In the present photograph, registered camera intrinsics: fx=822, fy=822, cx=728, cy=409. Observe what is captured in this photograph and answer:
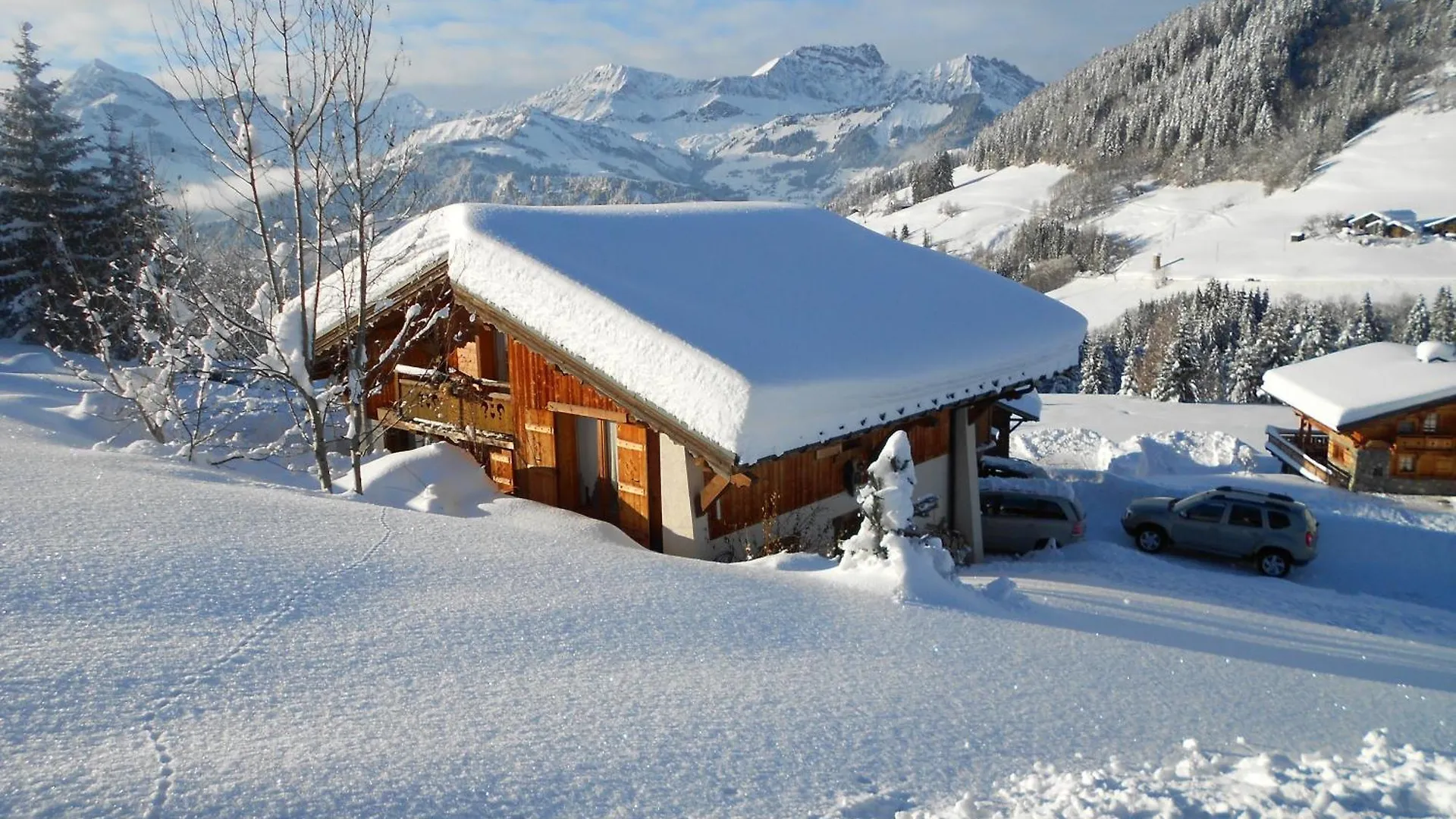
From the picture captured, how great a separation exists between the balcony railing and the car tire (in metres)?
12.8

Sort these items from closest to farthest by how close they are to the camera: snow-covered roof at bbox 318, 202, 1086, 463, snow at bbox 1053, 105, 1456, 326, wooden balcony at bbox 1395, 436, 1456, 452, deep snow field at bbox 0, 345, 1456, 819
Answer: deep snow field at bbox 0, 345, 1456, 819 → snow-covered roof at bbox 318, 202, 1086, 463 → wooden balcony at bbox 1395, 436, 1456, 452 → snow at bbox 1053, 105, 1456, 326

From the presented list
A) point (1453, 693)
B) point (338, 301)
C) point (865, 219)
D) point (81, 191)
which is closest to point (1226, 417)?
point (1453, 693)

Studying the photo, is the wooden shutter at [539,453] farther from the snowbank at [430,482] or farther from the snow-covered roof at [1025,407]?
the snow-covered roof at [1025,407]

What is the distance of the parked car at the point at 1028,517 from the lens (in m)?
15.2

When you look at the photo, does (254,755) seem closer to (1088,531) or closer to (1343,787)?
(1343,787)

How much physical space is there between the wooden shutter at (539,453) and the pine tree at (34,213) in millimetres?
17372

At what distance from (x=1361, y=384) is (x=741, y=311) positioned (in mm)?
22977

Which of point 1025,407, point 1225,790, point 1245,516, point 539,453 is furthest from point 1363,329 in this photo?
point 1225,790

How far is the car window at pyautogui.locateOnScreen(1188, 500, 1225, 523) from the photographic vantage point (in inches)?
626

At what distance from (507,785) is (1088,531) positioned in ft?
56.7

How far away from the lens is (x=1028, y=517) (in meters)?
15.4

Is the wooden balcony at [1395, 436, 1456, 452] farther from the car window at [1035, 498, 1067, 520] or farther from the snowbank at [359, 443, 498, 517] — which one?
the snowbank at [359, 443, 498, 517]

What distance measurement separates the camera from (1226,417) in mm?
34750

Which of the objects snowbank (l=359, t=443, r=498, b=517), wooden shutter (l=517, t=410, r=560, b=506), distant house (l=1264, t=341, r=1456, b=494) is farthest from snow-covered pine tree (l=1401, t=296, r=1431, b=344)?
snowbank (l=359, t=443, r=498, b=517)
